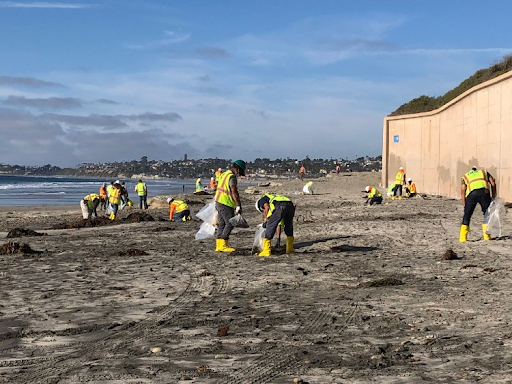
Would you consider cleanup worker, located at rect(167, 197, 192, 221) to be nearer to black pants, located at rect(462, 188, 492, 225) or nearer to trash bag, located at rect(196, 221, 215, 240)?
trash bag, located at rect(196, 221, 215, 240)

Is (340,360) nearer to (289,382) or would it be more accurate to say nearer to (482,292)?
(289,382)

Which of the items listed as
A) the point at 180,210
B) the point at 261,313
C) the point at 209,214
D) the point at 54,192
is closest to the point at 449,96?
the point at 180,210

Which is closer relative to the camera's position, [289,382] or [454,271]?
[289,382]

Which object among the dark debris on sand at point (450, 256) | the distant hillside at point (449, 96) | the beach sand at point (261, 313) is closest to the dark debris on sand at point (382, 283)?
the beach sand at point (261, 313)

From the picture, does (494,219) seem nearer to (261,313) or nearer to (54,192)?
(261,313)

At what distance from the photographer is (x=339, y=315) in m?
6.94

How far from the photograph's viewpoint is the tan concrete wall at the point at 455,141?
76.5 ft

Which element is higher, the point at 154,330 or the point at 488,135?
the point at 488,135

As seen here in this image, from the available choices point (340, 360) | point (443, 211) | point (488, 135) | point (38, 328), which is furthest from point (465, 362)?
point (488, 135)

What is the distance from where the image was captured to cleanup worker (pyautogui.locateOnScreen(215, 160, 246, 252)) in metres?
12.3

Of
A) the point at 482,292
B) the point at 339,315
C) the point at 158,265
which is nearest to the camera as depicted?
the point at 339,315

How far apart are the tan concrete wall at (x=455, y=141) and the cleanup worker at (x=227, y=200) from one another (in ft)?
42.7

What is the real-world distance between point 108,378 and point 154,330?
1531 mm

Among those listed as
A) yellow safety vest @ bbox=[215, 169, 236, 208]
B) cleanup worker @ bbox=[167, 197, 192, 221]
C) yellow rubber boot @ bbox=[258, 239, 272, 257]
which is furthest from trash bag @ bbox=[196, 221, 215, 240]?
cleanup worker @ bbox=[167, 197, 192, 221]
